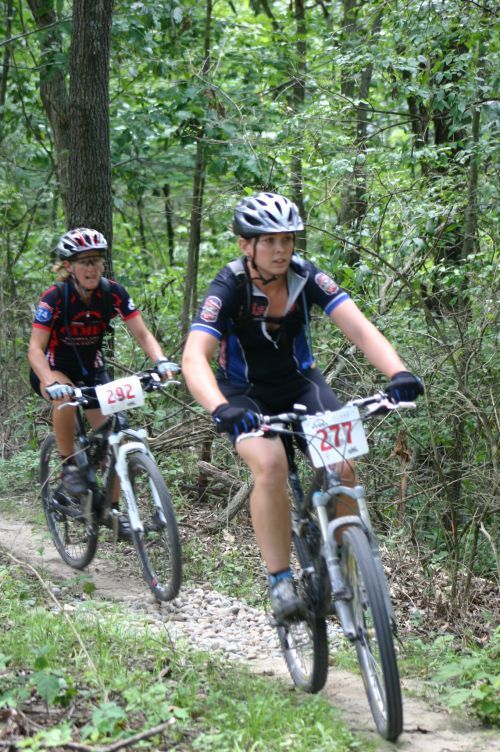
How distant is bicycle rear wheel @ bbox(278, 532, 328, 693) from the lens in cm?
388

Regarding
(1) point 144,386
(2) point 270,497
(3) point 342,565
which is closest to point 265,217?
(2) point 270,497

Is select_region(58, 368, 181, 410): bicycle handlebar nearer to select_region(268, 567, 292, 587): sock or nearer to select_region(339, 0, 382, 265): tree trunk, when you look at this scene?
select_region(268, 567, 292, 587): sock

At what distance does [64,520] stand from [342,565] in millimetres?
3503

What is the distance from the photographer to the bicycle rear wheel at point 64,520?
→ 6125 millimetres

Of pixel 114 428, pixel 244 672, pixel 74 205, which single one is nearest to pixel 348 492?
pixel 244 672

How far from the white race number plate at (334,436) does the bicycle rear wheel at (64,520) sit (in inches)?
113

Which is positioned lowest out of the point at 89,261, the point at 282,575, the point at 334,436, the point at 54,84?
the point at 282,575

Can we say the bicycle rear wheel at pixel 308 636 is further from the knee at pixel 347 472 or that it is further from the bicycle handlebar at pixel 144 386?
the bicycle handlebar at pixel 144 386

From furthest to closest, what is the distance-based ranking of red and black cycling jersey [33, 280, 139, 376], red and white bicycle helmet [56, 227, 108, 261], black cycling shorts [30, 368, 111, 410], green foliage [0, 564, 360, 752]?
1. black cycling shorts [30, 368, 111, 410]
2. red and black cycling jersey [33, 280, 139, 376]
3. red and white bicycle helmet [56, 227, 108, 261]
4. green foliage [0, 564, 360, 752]

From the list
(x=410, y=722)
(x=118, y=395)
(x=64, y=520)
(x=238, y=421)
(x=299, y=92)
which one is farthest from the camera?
(x=299, y=92)

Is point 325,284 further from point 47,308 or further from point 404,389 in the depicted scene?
point 47,308

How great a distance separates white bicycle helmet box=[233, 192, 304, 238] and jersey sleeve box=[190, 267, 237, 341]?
24cm

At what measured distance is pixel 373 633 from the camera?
3.47 meters

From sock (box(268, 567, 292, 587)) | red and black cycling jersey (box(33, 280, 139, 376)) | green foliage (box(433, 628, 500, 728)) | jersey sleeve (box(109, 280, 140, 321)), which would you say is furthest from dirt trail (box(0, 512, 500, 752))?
jersey sleeve (box(109, 280, 140, 321))
